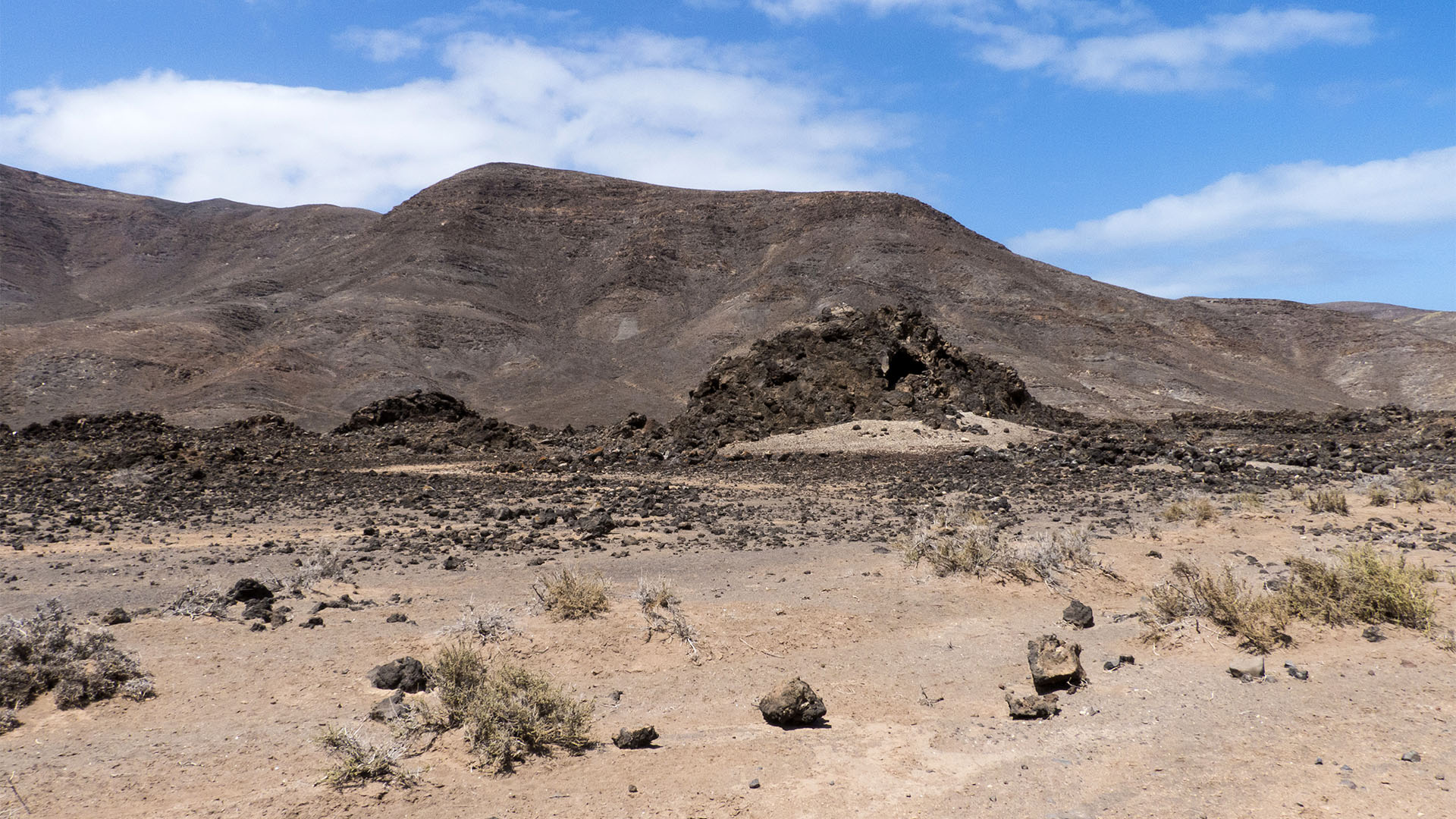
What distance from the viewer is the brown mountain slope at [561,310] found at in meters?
51.2

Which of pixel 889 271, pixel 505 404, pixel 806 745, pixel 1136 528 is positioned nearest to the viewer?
pixel 806 745

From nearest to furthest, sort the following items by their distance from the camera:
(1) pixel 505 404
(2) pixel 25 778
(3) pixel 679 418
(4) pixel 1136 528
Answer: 1. (2) pixel 25 778
2. (4) pixel 1136 528
3. (3) pixel 679 418
4. (1) pixel 505 404

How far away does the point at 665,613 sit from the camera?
738cm

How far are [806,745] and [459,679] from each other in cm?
228


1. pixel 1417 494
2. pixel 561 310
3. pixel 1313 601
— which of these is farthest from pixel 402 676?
pixel 561 310

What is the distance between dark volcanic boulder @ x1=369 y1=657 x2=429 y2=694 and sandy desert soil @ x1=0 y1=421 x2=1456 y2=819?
0.38 feet

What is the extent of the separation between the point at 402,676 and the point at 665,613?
218 cm

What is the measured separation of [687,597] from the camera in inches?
332

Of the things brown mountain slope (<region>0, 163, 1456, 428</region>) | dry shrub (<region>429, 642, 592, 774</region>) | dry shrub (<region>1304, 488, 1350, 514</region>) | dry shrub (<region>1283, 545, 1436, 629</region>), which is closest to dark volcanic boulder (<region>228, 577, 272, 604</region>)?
dry shrub (<region>429, 642, 592, 774</region>)

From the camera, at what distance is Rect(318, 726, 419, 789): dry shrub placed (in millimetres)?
4602

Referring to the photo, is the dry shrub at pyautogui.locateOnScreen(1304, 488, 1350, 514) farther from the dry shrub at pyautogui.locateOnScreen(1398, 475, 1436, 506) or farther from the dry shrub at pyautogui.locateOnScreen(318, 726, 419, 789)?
the dry shrub at pyautogui.locateOnScreen(318, 726, 419, 789)

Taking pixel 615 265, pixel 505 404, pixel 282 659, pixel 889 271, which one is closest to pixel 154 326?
pixel 505 404

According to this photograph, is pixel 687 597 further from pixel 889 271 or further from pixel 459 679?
pixel 889 271

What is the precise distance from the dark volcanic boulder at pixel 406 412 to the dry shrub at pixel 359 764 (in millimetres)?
31647
